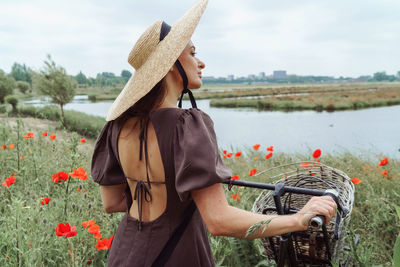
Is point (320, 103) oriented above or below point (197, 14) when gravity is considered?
below

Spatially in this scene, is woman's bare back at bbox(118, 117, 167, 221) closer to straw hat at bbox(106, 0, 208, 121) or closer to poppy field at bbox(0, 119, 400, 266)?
straw hat at bbox(106, 0, 208, 121)

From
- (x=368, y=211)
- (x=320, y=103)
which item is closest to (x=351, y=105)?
(x=320, y=103)

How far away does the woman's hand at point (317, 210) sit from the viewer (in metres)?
0.99

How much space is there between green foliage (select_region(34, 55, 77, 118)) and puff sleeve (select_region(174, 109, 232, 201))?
20.5m

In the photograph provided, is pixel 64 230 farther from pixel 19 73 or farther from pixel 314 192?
pixel 19 73

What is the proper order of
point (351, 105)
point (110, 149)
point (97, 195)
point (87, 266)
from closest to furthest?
1. point (110, 149)
2. point (87, 266)
3. point (97, 195)
4. point (351, 105)

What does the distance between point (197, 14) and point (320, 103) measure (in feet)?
125

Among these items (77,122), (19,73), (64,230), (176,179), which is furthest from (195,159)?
(19,73)

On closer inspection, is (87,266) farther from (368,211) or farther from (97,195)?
(368,211)

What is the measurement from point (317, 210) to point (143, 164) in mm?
635

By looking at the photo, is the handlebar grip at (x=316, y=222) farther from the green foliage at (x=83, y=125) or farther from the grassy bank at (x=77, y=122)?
the green foliage at (x=83, y=125)

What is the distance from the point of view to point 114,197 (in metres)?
1.58

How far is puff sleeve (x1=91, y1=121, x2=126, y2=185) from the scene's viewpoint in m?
1.45

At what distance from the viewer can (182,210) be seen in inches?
48.9
